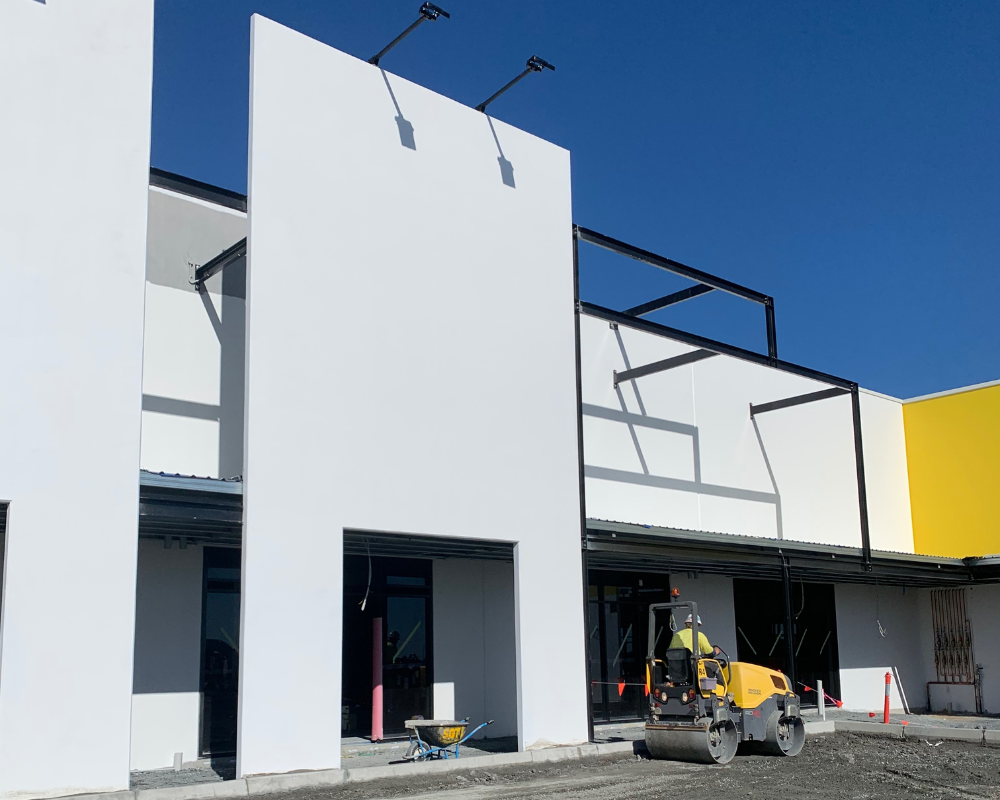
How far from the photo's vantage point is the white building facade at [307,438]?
10148 mm

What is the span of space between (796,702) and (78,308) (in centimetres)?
1011

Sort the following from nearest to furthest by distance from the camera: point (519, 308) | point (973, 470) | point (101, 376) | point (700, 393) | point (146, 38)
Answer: point (101, 376)
point (146, 38)
point (519, 308)
point (700, 393)
point (973, 470)

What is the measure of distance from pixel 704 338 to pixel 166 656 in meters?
9.74

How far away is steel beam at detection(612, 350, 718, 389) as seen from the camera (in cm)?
1843

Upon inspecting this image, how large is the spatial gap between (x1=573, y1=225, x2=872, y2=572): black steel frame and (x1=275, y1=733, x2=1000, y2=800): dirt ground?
5.17 meters

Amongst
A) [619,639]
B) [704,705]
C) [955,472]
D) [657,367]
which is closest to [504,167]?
[657,367]

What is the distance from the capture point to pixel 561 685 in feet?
45.5

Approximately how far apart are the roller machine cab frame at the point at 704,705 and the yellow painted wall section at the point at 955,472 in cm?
1193

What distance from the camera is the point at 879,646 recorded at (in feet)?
74.7

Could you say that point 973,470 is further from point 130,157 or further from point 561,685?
point 130,157

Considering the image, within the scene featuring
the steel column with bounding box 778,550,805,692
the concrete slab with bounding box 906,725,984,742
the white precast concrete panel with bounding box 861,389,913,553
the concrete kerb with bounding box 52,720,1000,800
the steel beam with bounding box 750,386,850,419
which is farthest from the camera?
the white precast concrete panel with bounding box 861,389,913,553

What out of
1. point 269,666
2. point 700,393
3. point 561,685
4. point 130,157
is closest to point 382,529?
A: point 269,666

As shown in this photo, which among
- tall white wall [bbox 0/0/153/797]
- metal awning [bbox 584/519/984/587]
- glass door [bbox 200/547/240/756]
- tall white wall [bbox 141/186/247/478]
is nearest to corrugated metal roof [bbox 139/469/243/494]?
tall white wall [bbox 0/0/153/797]

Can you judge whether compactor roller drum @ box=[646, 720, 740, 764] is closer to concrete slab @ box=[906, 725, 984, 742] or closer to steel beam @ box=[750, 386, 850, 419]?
concrete slab @ box=[906, 725, 984, 742]
